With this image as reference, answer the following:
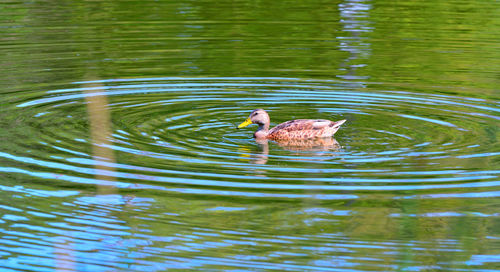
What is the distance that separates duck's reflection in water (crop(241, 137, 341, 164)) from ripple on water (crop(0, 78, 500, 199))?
2 centimetres

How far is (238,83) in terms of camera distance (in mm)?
15180

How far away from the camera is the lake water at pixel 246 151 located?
25.3 feet

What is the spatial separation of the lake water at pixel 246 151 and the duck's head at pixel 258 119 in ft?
0.81

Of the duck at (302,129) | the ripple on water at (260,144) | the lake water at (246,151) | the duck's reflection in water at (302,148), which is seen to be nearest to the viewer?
the lake water at (246,151)

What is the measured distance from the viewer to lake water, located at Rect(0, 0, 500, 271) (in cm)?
770

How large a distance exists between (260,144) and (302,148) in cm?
63

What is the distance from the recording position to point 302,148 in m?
11.4

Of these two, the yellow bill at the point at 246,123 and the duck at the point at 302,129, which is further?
the yellow bill at the point at 246,123

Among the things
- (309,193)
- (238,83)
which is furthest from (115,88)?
(309,193)

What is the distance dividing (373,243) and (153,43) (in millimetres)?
12306

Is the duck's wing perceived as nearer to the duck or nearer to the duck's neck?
the duck

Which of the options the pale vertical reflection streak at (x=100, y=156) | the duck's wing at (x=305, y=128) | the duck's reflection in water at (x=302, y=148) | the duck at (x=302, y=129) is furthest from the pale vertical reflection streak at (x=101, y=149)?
the duck's wing at (x=305, y=128)

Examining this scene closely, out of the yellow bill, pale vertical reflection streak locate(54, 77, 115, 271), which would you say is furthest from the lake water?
the yellow bill

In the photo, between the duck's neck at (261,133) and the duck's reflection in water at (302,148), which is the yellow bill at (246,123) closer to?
the duck's neck at (261,133)
